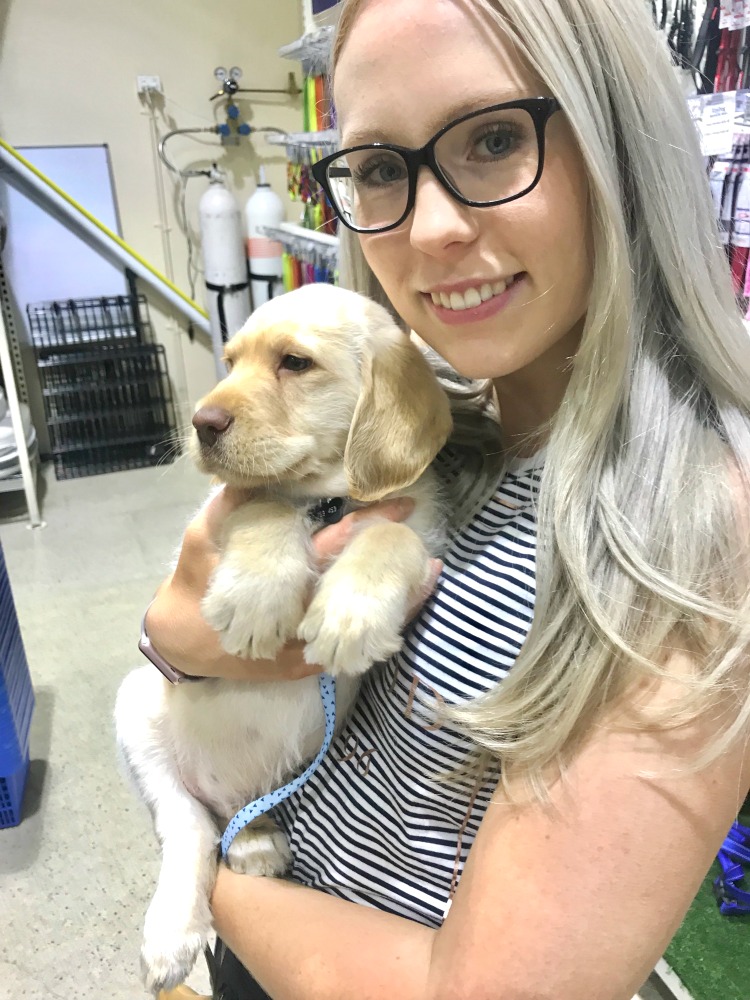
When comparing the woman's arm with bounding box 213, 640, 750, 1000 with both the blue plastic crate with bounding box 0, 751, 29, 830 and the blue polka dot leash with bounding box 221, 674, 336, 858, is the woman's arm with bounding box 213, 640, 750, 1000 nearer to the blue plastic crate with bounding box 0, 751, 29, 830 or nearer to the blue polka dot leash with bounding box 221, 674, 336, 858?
the blue polka dot leash with bounding box 221, 674, 336, 858

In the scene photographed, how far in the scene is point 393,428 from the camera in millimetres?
910

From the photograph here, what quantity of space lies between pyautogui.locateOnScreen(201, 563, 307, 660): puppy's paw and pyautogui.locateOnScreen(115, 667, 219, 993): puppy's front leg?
1.05 ft

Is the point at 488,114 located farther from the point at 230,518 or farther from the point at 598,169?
the point at 230,518

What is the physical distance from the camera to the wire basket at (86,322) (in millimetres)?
3854

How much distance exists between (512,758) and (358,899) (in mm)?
299

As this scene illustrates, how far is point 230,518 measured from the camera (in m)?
0.95

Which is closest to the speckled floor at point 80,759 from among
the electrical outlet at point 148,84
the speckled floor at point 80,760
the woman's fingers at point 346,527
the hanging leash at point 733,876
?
the speckled floor at point 80,760

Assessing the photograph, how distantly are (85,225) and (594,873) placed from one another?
3.97 meters

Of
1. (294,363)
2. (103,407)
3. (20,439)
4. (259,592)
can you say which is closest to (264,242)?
(103,407)

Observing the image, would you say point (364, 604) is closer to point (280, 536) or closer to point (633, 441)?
point (280, 536)

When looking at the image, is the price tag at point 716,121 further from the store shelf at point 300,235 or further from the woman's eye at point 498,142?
the store shelf at point 300,235

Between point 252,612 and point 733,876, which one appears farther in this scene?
point 733,876

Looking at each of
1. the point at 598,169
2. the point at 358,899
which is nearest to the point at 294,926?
the point at 358,899

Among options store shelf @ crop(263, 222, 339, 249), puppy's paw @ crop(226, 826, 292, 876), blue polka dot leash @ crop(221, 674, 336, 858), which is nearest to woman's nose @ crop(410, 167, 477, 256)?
blue polka dot leash @ crop(221, 674, 336, 858)
